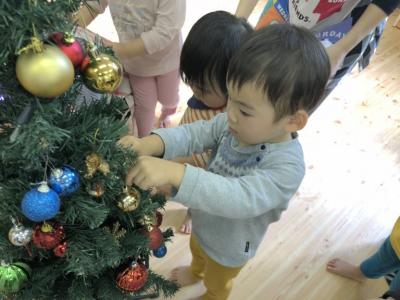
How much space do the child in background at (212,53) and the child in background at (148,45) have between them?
251 mm

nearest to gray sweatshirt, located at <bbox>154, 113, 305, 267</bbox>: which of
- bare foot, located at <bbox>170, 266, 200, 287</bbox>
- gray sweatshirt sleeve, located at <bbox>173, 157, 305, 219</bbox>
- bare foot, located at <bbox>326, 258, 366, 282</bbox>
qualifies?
gray sweatshirt sleeve, located at <bbox>173, 157, 305, 219</bbox>

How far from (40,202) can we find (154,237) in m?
0.26

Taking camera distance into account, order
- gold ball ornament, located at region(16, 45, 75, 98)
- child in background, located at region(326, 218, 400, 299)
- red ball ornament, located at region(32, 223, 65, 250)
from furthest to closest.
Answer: child in background, located at region(326, 218, 400, 299), red ball ornament, located at region(32, 223, 65, 250), gold ball ornament, located at region(16, 45, 75, 98)

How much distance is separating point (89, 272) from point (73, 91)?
0.92 feet

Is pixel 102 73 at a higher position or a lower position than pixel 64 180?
higher

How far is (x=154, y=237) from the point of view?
0.69 metres

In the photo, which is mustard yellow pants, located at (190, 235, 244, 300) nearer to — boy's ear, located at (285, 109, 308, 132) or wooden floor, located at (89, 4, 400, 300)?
wooden floor, located at (89, 4, 400, 300)

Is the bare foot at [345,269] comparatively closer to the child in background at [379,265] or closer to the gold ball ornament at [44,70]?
the child in background at [379,265]

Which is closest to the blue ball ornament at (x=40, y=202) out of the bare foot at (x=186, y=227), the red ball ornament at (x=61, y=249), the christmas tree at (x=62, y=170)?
the christmas tree at (x=62, y=170)

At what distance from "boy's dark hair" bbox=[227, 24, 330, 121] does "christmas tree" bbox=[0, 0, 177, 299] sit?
0.23 meters

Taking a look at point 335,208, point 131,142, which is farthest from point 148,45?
point 335,208

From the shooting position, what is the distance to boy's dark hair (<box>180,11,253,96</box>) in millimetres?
924

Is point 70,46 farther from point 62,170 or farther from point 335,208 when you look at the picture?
point 335,208

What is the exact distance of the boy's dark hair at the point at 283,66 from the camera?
0.67 meters
